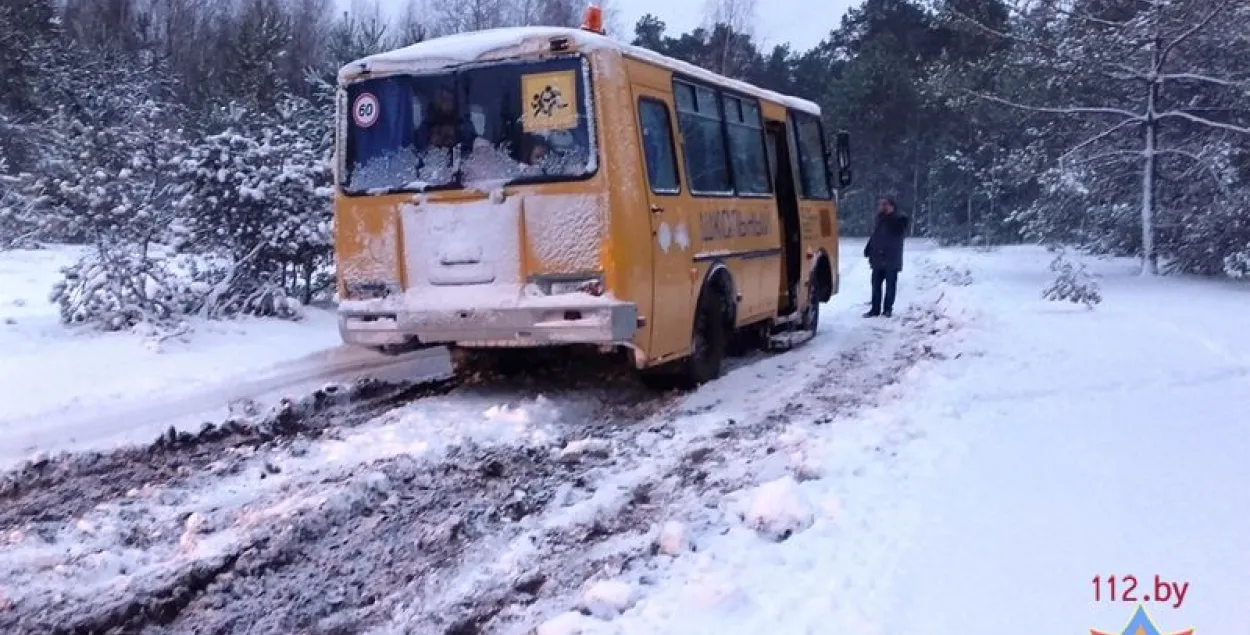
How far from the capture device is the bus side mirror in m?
14.3

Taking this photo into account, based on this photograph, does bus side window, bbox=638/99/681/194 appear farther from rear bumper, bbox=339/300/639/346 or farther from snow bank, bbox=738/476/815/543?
snow bank, bbox=738/476/815/543

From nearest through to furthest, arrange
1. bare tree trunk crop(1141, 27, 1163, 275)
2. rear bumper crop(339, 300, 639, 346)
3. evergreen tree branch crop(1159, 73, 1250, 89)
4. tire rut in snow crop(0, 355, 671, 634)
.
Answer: tire rut in snow crop(0, 355, 671, 634)
rear bumper crop(339, 300, 639, 346)
evergreen tree branch crop(1159, 73, 1250, 89)
bare tree trunk crop(1141, 27, 1163, 275)

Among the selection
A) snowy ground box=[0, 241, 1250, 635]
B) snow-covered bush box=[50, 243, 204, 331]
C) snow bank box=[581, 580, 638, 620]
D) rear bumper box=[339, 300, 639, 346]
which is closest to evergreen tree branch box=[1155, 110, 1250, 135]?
snowy ground box=[0, 241, 1250, 635]

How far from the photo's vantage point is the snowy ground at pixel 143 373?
8133 mm

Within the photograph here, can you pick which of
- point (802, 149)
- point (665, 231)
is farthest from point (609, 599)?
point (802, 149)

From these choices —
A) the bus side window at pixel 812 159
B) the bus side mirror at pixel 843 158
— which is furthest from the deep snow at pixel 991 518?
the bus side mirror at pixel 843 158

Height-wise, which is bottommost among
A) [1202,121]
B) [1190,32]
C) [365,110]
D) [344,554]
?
[344,554]

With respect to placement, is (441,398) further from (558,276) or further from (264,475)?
(264,475)

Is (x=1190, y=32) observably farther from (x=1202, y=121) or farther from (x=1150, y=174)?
(x=1150, y=174)

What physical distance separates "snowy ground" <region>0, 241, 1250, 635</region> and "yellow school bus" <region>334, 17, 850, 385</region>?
74cm

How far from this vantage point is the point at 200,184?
1341 cm

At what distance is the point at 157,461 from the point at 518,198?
9.89 feet

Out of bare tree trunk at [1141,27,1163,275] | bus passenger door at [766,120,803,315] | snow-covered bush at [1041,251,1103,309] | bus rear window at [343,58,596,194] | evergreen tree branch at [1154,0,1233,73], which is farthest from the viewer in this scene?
bare tree trunk at [1141,27,1163,275]

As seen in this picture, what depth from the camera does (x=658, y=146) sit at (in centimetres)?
877
